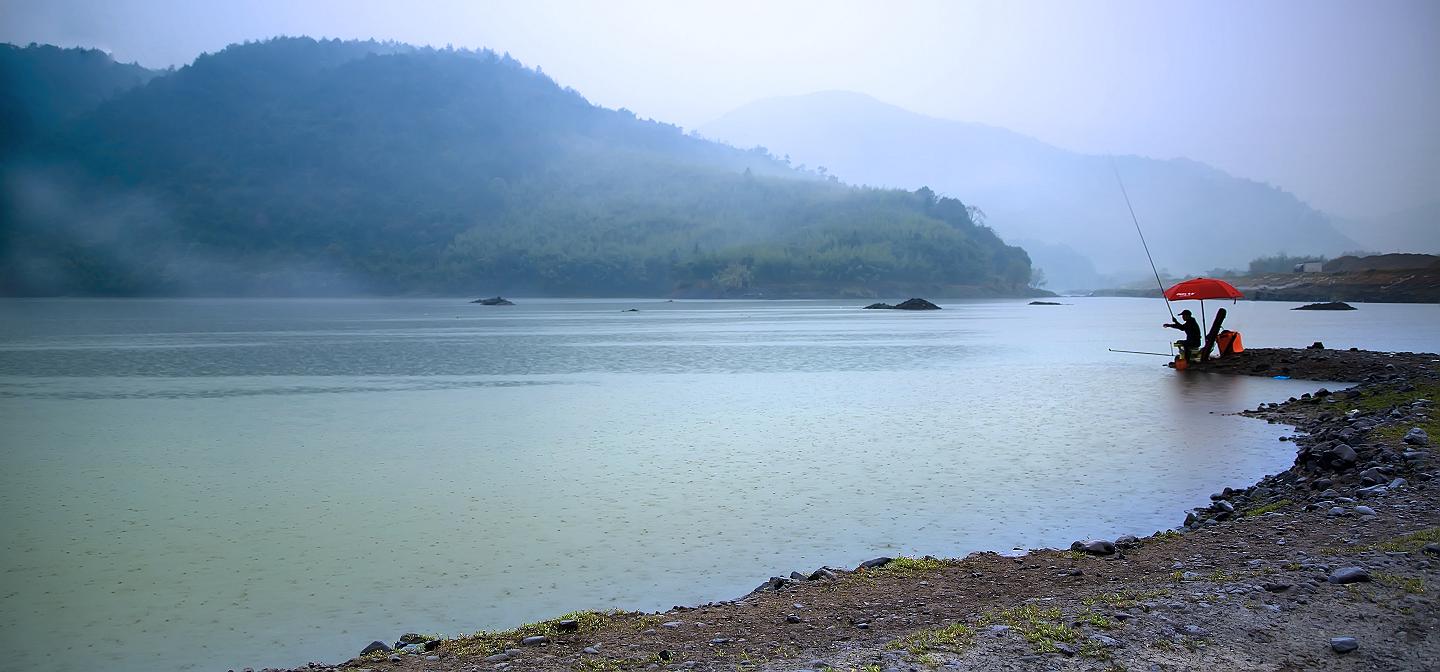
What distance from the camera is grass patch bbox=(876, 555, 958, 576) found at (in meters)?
7.36

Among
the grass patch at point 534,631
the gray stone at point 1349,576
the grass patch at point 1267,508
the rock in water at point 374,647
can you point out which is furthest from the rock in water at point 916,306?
the rock in water at point 374,647

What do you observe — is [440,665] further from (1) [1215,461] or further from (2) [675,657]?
(1) [1215,461]

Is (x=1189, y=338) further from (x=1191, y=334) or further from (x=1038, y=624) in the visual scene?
(x=1038, y=624)

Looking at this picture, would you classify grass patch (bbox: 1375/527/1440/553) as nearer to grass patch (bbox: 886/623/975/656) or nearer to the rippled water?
the rippled water

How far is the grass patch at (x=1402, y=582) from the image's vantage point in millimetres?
5859

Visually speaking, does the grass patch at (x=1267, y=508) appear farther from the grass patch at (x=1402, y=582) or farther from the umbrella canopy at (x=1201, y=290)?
the umbrella canopy at (x=1201, y=290)

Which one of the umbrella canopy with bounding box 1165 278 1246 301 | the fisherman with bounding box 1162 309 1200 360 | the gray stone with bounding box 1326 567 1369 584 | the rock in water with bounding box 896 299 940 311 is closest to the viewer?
the gray stone with bounding box 1326 567 1369 584

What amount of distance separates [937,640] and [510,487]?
7.46 meters

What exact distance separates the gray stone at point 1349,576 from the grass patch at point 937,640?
8.31 feet

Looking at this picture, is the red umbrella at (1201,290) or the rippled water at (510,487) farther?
the red umbrella at (1201,290)

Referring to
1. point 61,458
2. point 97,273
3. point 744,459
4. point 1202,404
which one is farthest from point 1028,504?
point 97,273

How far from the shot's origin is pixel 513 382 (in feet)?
85.9

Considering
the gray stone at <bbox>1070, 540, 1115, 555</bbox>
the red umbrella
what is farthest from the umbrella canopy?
the gray stone at <bbox>1070, 540, 1115, 555</bbox>

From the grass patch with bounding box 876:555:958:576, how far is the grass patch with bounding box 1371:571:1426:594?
9.14ft
